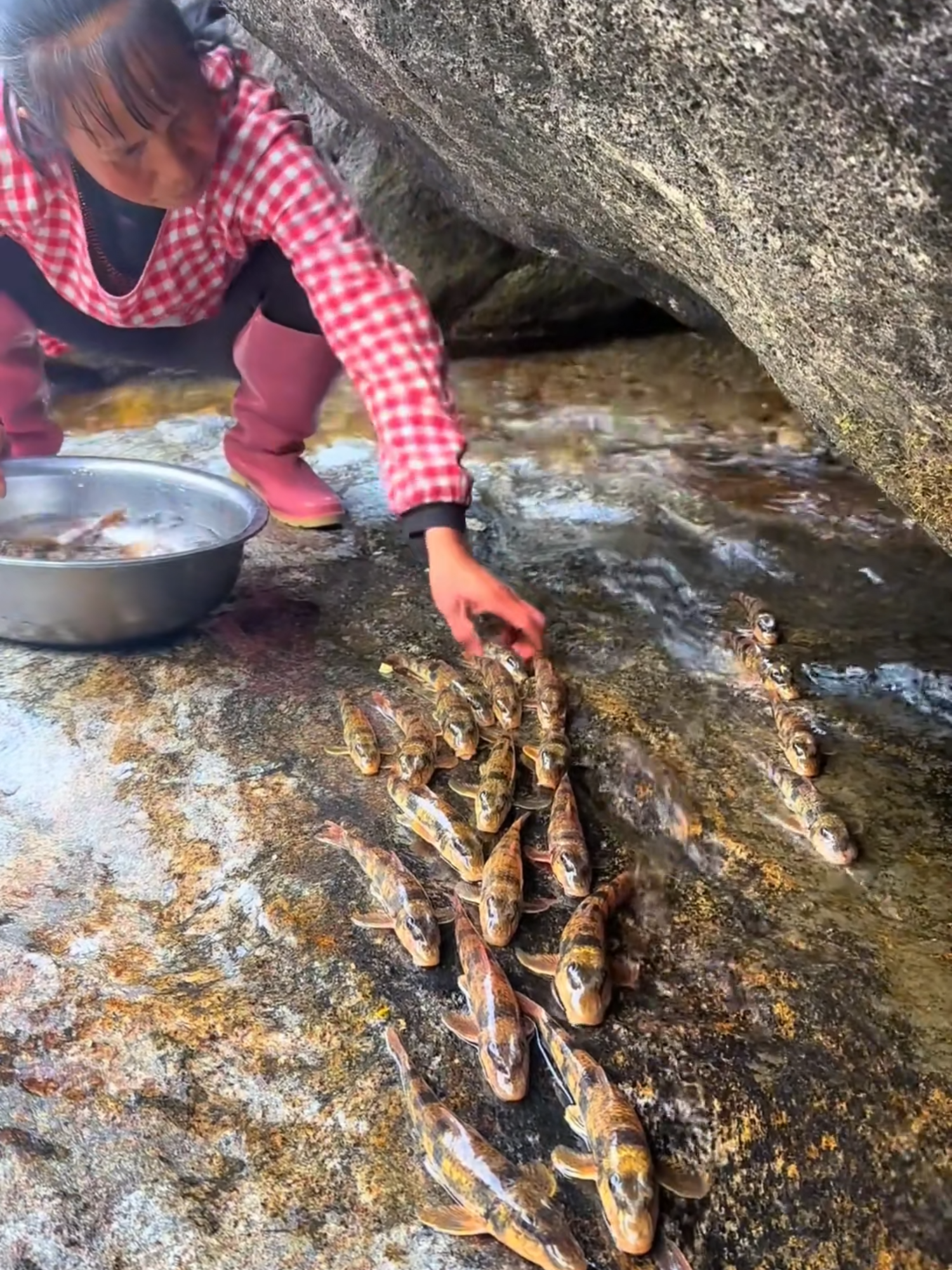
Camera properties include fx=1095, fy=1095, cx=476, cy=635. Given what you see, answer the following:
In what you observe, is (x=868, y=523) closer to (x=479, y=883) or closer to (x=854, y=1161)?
(x=479, y=883)

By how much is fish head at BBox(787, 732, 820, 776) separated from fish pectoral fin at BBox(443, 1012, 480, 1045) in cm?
102

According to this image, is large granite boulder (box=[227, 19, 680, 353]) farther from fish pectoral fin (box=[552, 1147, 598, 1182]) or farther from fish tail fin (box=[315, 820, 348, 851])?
fish pectoral fin (box=[552, 1147, 598, 1182])

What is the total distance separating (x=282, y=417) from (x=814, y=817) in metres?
2.26

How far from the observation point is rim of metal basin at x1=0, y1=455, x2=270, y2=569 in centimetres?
288

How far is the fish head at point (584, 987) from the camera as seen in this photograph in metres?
1.94

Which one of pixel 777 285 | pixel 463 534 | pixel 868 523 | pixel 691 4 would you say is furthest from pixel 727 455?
pixel 691 4

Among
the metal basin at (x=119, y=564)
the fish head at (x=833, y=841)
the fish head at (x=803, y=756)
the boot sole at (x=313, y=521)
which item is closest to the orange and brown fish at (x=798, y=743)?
the fish head at (x=803, y=756)

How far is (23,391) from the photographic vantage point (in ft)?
12.2

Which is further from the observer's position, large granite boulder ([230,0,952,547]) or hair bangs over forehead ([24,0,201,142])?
hair bangs over forehead ([24,0,201,142])

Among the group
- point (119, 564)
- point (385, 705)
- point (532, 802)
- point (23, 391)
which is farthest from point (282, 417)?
point (532, 802)

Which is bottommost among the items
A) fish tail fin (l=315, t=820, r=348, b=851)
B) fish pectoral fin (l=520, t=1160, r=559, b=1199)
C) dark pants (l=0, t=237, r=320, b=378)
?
fish tail fin (l=315, t=820, r=348, b=851)

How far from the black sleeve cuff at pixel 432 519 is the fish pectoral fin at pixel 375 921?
985 mm

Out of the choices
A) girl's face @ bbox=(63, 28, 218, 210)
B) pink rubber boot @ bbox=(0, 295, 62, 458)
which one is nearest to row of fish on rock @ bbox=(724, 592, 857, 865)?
girl's face @ bbox=(63, 28, 218, 210)

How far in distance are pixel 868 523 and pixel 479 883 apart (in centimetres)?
215
